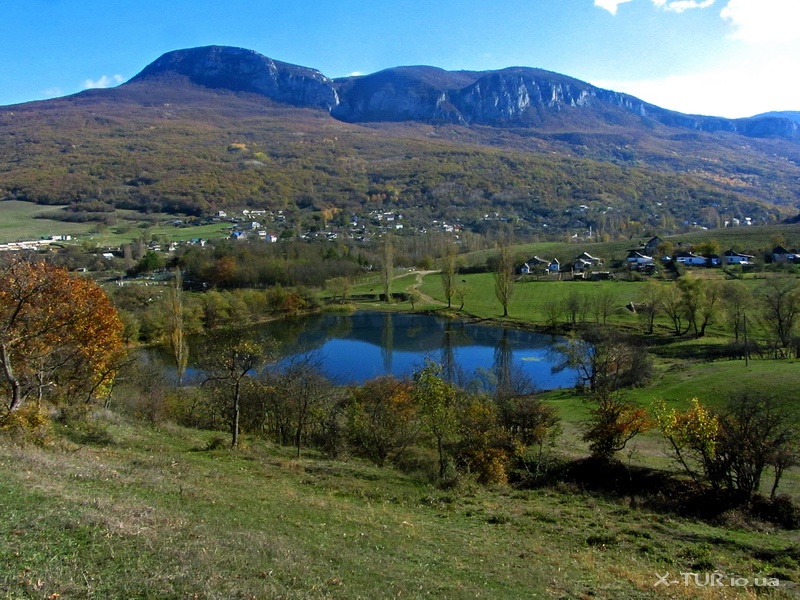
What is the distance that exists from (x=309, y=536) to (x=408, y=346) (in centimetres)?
3723

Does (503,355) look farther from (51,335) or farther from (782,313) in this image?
(51,335)

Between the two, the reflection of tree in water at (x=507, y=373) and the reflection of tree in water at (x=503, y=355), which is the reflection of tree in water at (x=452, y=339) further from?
the reflection of tree in water at (x=507, y=373)

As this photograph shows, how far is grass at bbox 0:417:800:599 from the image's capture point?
611cm

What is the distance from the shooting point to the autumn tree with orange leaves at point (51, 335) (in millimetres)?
11859

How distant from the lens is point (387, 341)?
158ft

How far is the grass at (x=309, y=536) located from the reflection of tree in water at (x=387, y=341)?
24.8m

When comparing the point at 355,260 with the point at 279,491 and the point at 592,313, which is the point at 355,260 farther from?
the point at 279,491

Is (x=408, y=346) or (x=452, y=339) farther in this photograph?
(x=452, y=339)

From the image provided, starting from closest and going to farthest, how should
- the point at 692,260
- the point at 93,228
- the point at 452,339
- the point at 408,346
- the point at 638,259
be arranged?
the point at 408,346
the point at 452,339
the point at 692,260
the point at 638,259
the point at 93,228

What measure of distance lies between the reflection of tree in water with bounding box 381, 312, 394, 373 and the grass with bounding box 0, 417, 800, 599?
81.4ft

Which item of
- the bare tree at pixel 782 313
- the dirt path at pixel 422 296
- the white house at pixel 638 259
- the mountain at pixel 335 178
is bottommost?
the dirt path at pixel 422 296

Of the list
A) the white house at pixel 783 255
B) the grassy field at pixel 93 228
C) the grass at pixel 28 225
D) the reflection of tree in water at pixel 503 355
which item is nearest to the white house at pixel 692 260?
the white house at pixel 783 255

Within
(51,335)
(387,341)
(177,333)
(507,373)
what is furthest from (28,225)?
(507,373)

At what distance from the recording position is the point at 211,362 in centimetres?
1703
